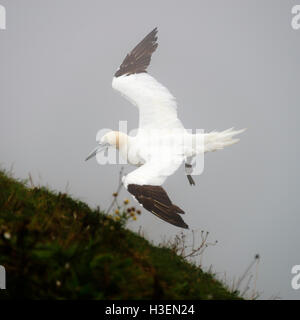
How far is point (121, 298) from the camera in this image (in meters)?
2.85

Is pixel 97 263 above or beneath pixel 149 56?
beneath

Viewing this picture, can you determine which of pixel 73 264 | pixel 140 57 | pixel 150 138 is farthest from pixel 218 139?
pixel 73 264

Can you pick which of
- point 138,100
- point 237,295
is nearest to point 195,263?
point 237,295

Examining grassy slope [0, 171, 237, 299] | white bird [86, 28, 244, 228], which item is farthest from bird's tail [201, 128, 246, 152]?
grassy slope [0, 171, 237, 299]

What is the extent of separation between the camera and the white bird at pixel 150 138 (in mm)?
5492

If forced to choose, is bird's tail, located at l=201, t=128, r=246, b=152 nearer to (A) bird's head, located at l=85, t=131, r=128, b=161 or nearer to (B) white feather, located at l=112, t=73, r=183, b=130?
(B) white feather, located at l=112, t=73, r=183, b=130

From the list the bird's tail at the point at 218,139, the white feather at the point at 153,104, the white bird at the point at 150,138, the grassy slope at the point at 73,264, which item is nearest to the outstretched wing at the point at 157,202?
the white bird at the point at 150,138

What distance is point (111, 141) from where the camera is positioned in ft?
25.9

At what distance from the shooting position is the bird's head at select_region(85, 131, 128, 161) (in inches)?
306

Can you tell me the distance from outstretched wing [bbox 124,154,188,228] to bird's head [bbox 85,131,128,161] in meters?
1.86

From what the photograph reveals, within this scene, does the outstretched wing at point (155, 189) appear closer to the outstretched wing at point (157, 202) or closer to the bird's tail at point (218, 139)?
the outstretched wing at point (157, 202)

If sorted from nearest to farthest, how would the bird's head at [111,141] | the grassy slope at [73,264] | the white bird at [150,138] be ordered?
1. the grassy slope at [73,264]
2. the white bird at [150,138]
3. the bird's head at [111,141]

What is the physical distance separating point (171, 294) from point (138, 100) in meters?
5.45
